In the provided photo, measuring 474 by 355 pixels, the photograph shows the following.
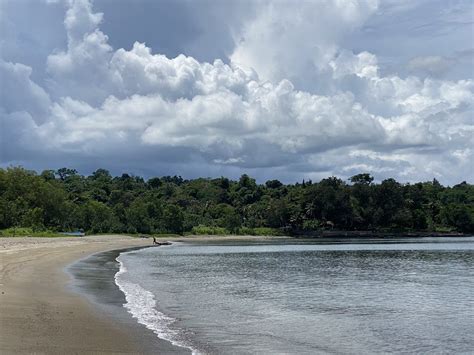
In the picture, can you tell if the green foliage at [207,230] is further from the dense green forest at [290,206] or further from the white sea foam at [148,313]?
the white sea foam at [148,313]

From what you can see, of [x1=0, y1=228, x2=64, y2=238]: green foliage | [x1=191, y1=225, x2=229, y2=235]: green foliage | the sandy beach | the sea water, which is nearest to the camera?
the sandy beach

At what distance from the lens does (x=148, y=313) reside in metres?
20.2

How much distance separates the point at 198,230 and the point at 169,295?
4479 inches

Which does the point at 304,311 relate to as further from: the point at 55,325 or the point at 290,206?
the point at 290,206

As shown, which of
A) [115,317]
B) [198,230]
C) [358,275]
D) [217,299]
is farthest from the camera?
[198,230]

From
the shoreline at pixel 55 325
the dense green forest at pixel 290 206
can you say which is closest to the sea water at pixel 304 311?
the shoreline at pixel 55 325

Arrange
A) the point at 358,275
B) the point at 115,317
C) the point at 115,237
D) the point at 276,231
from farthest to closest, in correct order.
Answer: the point at 276,231 → the point at 115,237 → the point at 358,275 → the point at 115,317

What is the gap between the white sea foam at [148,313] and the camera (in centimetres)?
1584

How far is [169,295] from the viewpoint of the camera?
26.4m

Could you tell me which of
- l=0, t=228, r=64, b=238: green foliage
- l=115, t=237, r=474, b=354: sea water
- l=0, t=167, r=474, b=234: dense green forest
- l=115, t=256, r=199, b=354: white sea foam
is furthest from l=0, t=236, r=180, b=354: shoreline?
l=0, t=167, r=474, b=234: dense green forest

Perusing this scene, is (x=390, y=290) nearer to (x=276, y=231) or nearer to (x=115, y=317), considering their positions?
(x=115, y=317)

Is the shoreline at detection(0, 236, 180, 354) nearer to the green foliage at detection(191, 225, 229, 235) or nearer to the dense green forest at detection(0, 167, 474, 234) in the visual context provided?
the dense green forest at detection(0, 167, 474, 234)

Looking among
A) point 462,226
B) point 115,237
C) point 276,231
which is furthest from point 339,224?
point 115,237

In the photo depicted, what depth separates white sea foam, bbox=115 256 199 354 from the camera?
Result: 52.0ft
